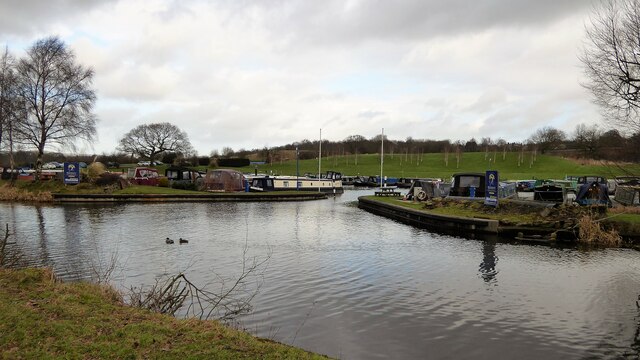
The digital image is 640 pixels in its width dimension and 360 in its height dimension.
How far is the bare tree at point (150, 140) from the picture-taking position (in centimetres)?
10794

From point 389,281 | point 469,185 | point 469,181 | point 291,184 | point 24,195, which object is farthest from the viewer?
point 291,184

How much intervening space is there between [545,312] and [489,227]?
42.0ft

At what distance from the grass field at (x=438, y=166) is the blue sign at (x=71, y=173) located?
177ft

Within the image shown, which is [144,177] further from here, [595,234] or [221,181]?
[595,234]

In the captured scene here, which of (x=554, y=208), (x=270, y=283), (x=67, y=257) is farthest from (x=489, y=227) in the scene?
(x=67, y=257)

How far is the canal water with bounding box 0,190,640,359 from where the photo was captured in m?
9.10

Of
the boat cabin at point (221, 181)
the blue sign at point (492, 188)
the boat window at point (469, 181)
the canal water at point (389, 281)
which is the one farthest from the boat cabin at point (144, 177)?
the blue sign at point (492, 188)

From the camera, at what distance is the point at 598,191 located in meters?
26.6

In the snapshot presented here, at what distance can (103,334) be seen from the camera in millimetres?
6871

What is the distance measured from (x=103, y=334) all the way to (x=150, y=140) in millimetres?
108126

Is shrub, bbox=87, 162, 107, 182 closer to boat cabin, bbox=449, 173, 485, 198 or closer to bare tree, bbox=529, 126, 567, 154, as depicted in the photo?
boat cabin, bbox=449, 173, 485, 198

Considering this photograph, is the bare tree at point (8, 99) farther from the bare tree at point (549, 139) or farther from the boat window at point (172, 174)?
the bare tree at point (549, 139)

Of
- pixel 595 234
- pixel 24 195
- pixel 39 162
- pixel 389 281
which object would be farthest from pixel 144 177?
pixel 595 234

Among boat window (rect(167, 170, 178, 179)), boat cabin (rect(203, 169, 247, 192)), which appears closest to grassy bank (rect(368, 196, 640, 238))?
boat cabin (rect(203, 169, 247, 192))
